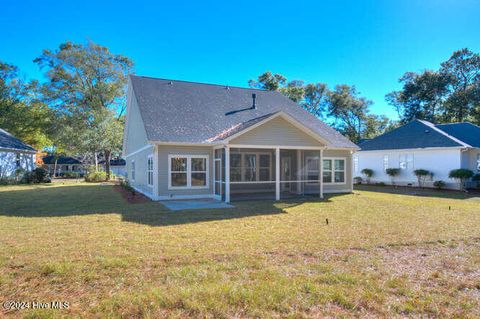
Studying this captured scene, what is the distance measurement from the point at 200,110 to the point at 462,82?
1389 inches

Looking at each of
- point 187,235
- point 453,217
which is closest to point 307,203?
point 453,217

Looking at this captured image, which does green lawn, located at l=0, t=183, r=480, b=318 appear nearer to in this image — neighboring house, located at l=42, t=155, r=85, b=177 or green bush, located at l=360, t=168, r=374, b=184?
green bush, located at l=360, t=168, r=374, b=184

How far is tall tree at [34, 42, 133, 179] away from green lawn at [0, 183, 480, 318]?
23925 millimetres

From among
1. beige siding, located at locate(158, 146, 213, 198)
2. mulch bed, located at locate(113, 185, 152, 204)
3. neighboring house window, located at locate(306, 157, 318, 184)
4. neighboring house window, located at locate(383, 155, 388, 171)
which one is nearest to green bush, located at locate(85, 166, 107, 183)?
mulch bed, located at locate(113, 185, 152, 204)

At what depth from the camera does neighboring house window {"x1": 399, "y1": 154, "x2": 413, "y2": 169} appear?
22.3 m

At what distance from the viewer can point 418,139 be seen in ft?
73.2

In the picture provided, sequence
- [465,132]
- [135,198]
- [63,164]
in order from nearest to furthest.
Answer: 1. [135,198]
2. [465,132]
3. [63,164]

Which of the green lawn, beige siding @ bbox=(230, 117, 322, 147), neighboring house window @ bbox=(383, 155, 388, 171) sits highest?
beige siding @ bbox=(230, 117, 322, 147)

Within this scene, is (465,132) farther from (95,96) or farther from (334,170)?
(95,96)

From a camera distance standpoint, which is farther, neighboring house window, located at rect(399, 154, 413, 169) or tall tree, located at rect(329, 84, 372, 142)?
tall tree, located at rect(329, 84, 372, 142)

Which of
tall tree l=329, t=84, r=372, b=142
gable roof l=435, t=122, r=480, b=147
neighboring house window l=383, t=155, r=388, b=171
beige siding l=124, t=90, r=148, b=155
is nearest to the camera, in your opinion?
beige siding l=124, t=90, r=148, b=155

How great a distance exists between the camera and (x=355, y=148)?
1711 centimetres

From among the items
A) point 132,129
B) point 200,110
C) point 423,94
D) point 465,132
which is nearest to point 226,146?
point 200,110

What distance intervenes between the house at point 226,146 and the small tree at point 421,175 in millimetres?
6908
